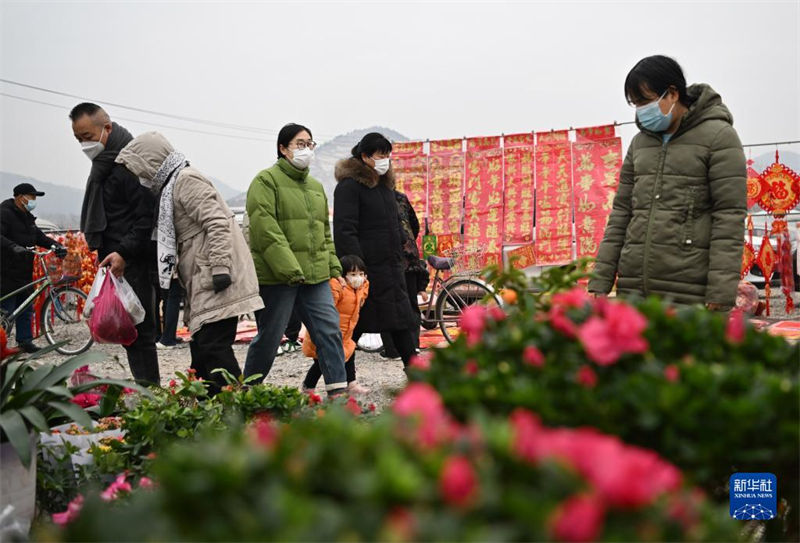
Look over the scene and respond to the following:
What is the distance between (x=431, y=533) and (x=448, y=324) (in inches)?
338

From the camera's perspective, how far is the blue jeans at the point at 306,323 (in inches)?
178

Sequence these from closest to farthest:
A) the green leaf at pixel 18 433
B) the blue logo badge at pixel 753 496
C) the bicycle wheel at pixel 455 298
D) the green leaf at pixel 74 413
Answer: the blue logo badge at pixel 753 496 < the green leaf at pixel 18 433 < the green leaf at pixel 74 413 < the bicycle wheel at pixel 455 298

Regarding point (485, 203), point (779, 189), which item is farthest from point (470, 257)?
point (779, 189)

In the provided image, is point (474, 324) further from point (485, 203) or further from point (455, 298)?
point (485, 203)

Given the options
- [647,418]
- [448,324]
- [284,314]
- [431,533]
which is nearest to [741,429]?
[647,418]

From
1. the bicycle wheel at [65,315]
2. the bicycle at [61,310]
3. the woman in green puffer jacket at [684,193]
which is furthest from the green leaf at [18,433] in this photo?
the bicycle wheel at [65,315]

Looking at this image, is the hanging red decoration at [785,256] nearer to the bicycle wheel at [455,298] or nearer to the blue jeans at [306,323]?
the bicycle wheel at [455,298]

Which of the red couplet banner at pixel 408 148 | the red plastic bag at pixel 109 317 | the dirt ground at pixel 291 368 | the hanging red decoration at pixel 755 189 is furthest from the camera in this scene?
the red couplet banner at pixel 408 148

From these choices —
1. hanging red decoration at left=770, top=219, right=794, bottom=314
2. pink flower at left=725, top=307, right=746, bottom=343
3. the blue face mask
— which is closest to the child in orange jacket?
the blue face mask

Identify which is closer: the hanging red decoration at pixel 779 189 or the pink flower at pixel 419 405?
the pink flower at pixel 419 405

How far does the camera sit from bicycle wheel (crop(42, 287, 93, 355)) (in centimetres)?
882

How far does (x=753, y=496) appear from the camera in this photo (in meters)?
1.78

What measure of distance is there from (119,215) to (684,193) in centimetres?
304

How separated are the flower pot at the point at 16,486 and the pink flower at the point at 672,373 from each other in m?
2.03
